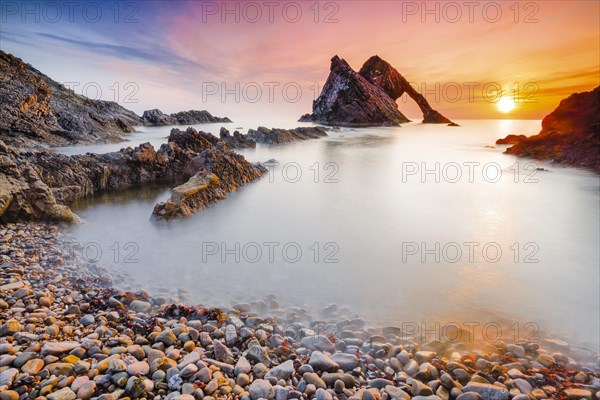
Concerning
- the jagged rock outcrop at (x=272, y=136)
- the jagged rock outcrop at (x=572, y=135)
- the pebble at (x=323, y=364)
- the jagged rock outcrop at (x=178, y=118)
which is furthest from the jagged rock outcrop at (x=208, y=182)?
the jagged rock outcrop at (x=178, y=118)

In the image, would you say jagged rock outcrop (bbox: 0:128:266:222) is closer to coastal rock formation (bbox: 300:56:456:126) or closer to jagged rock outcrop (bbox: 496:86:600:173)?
jagged rock outcrop (bbox: 496:86:600:173)

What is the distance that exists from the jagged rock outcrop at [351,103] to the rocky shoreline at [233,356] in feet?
235

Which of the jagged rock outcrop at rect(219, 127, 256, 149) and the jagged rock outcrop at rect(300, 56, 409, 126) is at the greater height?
the jagged rock outcrop at rect(300, 56, 409, 126)

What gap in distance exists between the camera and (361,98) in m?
73.7

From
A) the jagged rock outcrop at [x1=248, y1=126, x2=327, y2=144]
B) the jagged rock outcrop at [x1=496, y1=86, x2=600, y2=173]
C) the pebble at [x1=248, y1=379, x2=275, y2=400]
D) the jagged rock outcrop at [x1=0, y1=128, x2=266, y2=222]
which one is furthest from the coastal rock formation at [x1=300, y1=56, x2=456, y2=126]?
the pebble at [x1=248, y1=379, x2=275, y2=400]

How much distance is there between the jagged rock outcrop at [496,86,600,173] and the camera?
14.0 metres

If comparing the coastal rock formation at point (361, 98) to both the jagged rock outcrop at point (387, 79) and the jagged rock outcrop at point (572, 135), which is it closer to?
the jagged rock outcrop at point (387, 79)

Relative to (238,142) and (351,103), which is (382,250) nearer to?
→ (238,142)

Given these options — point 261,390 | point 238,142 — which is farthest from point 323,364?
point 238,142

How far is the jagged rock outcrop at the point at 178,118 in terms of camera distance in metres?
52.0

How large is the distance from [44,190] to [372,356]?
6825 mm

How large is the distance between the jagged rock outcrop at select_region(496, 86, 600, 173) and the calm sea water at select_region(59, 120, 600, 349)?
4580 mm

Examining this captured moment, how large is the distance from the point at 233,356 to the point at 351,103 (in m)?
75.4

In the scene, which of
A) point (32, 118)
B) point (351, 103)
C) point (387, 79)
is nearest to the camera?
point (32, 118)
